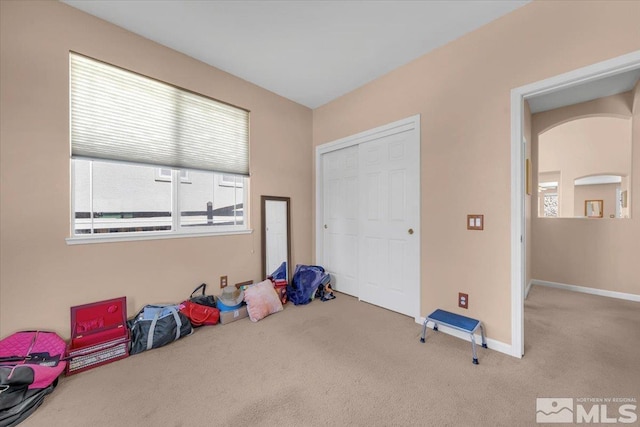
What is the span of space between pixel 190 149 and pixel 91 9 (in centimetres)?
131

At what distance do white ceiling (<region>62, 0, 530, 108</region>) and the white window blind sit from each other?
48cm

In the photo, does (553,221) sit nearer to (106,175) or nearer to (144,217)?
(144,217)

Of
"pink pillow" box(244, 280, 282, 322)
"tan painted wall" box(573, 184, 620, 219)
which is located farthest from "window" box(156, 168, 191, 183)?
"tan painted wall" box(573, 184, 620, 219)

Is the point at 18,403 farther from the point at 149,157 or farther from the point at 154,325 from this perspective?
the point at 149,157

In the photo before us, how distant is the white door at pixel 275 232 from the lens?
3418 mm

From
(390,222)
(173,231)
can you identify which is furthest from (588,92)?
(173,231)

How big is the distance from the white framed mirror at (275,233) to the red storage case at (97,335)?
5.10 feet

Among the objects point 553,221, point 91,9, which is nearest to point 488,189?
point 553,221

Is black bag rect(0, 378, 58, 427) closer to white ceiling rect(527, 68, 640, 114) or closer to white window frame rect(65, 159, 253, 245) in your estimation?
white window frame rect(65, 159, 253, 245)

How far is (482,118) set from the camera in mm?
2230

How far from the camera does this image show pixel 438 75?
98.9 inches

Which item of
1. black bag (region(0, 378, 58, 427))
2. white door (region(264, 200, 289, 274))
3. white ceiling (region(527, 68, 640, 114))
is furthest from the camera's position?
→ white door (region(264, 200, 289, 274))

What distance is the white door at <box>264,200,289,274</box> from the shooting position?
3418mm

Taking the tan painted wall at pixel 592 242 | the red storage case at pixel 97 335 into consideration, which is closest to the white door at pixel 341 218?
the red storage case at pixel 97 335
